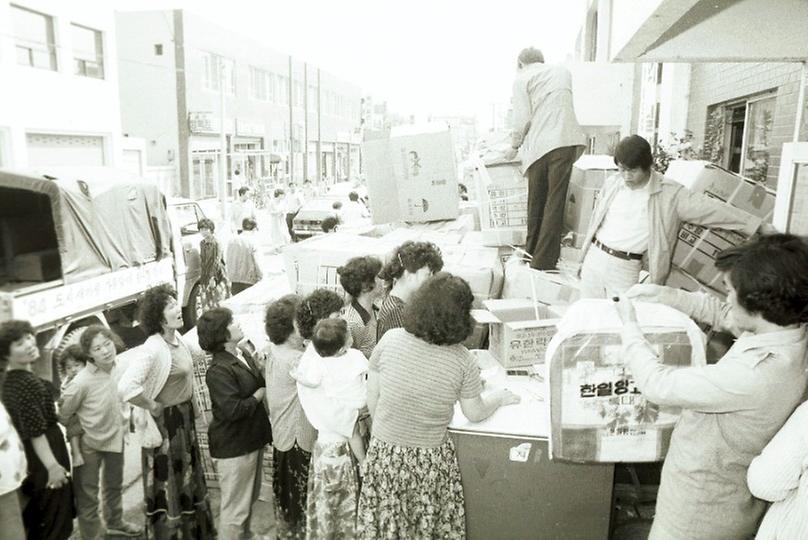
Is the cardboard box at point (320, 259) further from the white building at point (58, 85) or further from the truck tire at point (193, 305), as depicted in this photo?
the white building at point (58, 85)

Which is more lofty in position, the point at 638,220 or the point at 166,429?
the point at 638,220

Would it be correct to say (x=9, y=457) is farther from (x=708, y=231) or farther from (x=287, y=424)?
(x=708, y=231)

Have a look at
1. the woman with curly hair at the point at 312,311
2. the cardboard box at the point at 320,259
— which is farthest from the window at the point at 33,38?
the woman with curly hair at the point at 312,311

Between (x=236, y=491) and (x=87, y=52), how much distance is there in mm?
17766

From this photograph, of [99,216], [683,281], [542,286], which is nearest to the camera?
[683,281]

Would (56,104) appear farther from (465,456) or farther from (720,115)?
(465,456)

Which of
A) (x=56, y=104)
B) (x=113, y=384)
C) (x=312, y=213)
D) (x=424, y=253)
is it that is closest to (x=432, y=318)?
(x=424, y=253)

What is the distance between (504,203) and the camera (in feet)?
17.0

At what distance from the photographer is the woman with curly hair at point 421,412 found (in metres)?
2.47

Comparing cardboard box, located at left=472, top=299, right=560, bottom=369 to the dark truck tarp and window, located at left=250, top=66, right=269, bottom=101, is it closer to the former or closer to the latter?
the dark truck tarp

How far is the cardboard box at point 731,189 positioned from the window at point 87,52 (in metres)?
17.6

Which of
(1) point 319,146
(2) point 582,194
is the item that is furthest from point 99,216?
(1) point 319,146

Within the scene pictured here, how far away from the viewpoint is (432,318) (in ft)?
7.95

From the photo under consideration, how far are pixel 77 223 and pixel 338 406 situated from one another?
4.83 meters
